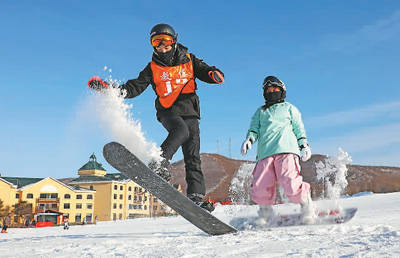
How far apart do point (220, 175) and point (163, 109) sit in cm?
2978

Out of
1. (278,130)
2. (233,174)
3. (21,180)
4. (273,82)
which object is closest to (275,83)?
(273,82)

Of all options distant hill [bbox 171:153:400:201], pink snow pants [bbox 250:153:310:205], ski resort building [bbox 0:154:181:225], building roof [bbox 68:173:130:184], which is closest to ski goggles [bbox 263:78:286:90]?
pink snow pants [bbox 250:153:310:205]

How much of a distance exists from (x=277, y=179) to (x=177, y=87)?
135 centimetres

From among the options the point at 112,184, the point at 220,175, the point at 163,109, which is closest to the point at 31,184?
the point at 112,184

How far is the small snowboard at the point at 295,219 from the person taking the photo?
303 centimetres

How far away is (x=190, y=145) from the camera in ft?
11.7

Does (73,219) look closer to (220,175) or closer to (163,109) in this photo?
(220,175)

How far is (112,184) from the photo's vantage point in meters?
41.5

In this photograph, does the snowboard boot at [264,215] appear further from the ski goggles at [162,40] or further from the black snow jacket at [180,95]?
the ski goggles at [162,40]

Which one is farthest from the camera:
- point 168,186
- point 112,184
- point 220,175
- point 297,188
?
point 112,184

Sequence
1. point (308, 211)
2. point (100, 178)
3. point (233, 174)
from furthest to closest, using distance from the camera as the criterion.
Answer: point (100, 178)
point (233, 174)
point (308, 211)

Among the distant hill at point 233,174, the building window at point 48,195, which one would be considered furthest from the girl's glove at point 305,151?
the building window at point 48,195

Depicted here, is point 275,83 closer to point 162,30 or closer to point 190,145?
point 190,145

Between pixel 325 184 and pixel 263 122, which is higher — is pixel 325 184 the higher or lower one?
the lower one
